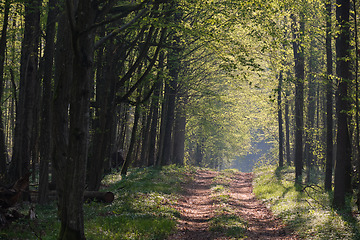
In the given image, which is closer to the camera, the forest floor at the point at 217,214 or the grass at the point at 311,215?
the grass at the point at 311,215

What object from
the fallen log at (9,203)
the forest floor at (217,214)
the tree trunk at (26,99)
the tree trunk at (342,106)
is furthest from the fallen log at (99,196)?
the tree trunk at (342,106)

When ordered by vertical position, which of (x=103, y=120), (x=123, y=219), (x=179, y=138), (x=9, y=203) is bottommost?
(x=123, y=219)

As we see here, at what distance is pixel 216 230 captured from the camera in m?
11.6

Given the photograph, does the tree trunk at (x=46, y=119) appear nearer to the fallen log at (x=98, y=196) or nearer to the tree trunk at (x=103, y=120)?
the fallen log at (x=98, y=196)

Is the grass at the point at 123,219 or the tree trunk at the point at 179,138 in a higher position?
the tree trunk at the point at 179,138

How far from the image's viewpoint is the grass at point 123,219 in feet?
29.4

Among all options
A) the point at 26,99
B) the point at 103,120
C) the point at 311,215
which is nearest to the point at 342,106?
the point at 311,215

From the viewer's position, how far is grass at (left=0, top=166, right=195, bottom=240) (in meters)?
8.97

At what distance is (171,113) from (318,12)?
1372cm

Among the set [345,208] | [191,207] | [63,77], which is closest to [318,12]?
[345,208]

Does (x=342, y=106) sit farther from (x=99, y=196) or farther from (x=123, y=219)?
(x=99, y=196)

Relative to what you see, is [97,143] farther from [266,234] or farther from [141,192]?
[266,234]

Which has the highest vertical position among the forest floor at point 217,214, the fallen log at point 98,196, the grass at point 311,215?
the fallen log at point 98,196

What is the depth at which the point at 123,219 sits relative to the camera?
1123 cm
